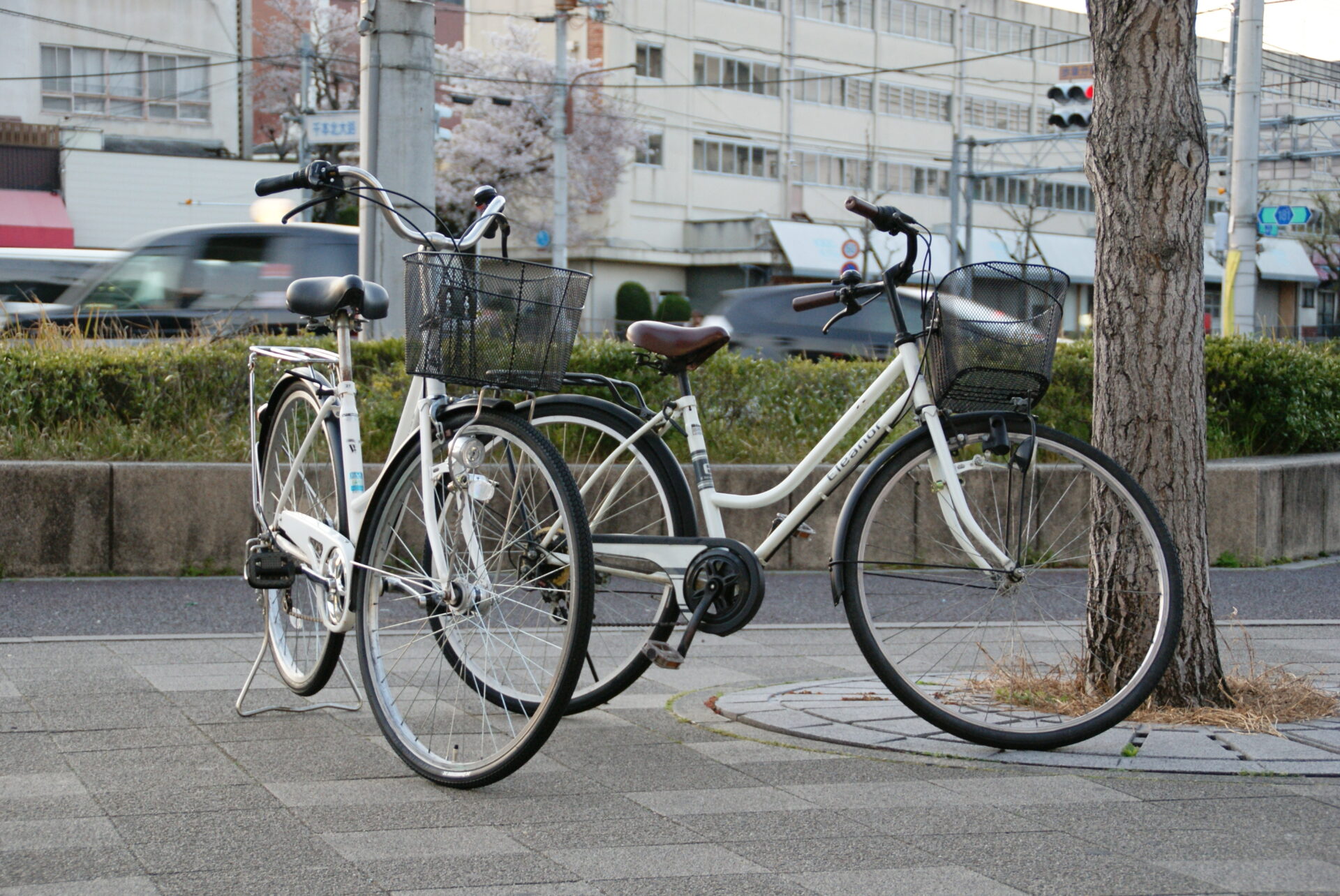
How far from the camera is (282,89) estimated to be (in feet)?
161

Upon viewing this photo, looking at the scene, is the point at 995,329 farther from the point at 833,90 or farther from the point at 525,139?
the point at 833,90

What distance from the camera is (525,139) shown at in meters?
49.7

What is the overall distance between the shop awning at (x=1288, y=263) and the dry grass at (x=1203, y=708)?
5835 cm

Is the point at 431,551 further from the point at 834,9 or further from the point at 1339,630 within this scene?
the point at 834,9

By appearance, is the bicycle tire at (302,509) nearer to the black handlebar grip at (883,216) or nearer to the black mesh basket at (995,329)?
the black handlebar grip at (883,216)

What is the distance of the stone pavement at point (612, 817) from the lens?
3033mm

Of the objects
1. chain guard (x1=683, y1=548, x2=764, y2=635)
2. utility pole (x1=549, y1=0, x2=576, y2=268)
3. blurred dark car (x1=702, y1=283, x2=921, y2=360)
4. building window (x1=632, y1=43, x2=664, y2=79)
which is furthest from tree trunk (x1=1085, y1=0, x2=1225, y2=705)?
building window (x1=632, y1=43, x2=664, y2=79)

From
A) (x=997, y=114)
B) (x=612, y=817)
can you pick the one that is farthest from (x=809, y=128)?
(x=612, y=817)

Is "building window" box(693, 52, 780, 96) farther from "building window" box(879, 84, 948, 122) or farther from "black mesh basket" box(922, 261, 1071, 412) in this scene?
"black mesh basket" box(922, 261, 1071, 412)

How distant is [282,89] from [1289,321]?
4134cm

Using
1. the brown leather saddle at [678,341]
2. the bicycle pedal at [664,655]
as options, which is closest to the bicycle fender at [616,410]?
the brown leather saddle at [678,341]

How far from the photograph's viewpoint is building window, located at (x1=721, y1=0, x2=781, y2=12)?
168 ft

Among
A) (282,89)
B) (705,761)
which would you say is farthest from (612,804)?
(282,89)

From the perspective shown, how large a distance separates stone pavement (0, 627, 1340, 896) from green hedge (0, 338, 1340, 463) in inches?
145
